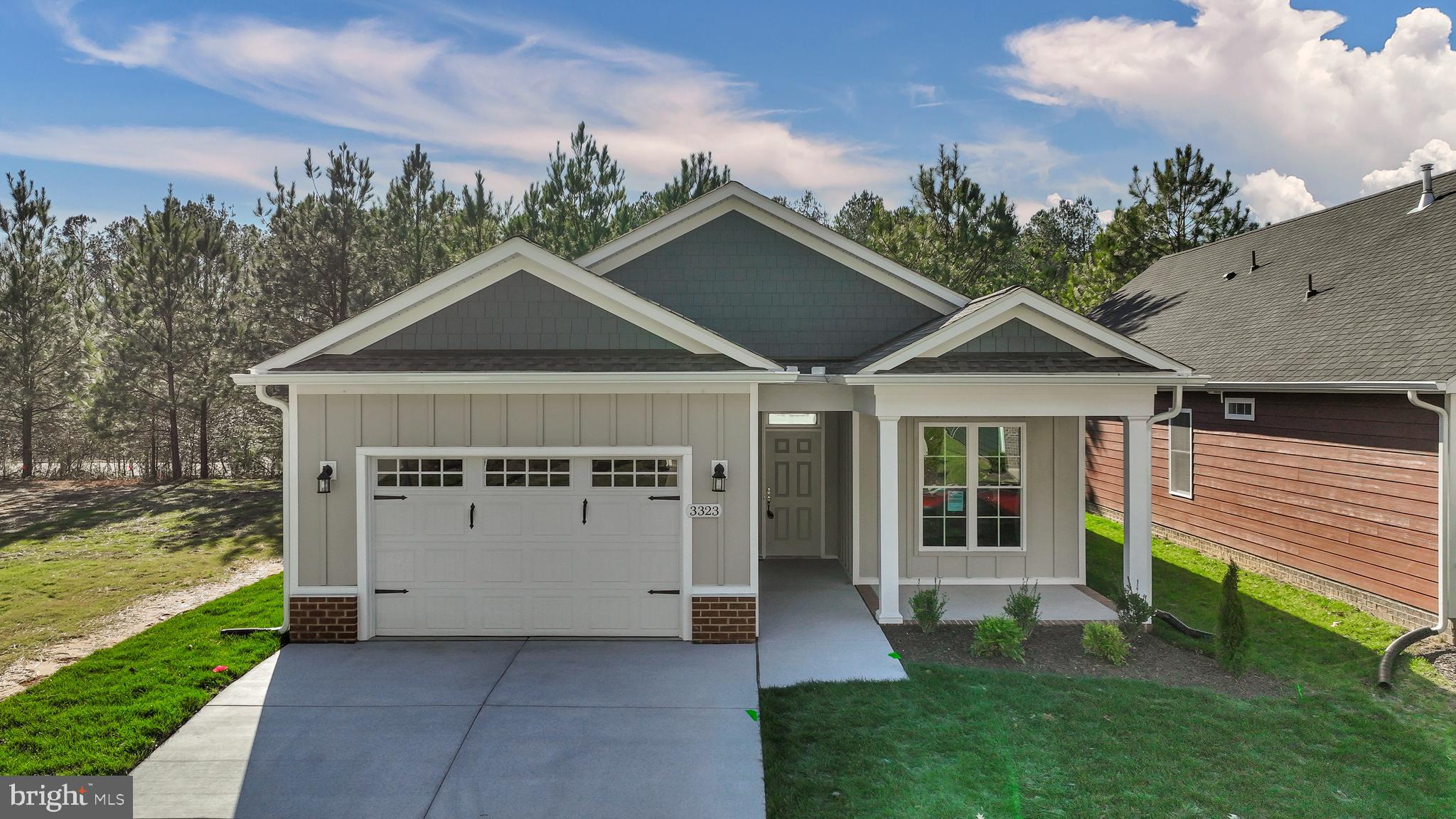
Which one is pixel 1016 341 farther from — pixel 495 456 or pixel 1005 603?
pixel 495 456

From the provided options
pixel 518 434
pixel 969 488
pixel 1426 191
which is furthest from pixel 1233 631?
pixel 1426 191

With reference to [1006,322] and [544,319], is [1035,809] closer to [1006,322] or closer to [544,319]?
[1006,322]

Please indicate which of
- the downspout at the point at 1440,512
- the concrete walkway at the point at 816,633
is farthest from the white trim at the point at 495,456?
the downspout at the point at 1440,512

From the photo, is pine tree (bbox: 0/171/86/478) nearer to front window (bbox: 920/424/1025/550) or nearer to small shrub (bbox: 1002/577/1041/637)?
front window (bbox: 920/424/1025/550)

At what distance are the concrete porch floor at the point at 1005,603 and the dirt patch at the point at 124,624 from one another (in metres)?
8.64

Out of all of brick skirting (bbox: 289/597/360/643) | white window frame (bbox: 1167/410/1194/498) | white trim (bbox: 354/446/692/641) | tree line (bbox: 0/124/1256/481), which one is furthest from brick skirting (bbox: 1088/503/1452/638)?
tree line (bbox: 0/124/1256/481)

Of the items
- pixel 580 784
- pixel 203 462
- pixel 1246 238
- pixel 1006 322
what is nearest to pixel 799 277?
pixel 1006 322

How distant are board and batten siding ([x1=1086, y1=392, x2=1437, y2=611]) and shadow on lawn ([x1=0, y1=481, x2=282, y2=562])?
15.4 metres

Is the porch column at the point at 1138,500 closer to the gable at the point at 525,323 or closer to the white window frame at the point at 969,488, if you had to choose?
the white window frame at the point at 969,488

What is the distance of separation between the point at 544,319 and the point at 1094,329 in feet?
20.0

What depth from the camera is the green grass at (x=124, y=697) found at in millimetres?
5398

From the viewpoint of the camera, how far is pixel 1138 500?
866 centimetres

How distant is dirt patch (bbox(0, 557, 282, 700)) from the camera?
286 inches

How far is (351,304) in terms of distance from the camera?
66.3 ft
